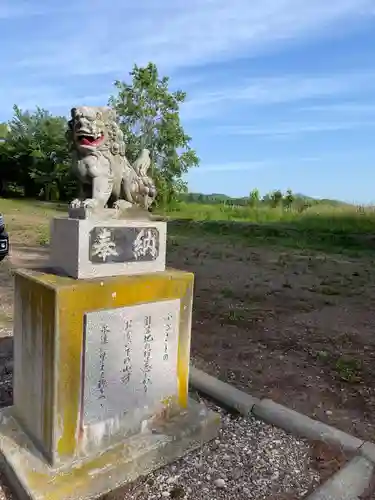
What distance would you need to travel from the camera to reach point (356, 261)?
845 centimetres

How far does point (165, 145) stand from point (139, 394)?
1616 centimetres

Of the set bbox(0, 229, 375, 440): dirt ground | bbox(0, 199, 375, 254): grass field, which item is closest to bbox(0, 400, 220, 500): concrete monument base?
bbox(0, 229, 375, 440): dirt ground

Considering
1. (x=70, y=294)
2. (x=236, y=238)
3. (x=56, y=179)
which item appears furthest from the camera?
(x=56, y=179)

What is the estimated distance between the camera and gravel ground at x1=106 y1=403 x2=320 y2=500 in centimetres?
182

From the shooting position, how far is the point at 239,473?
194 centimetres

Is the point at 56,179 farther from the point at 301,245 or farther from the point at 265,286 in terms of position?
the point at 265,286

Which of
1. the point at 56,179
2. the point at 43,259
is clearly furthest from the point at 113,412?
the point at 56,179

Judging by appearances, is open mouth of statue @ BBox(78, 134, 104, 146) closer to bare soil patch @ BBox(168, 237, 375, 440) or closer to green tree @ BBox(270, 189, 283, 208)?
bare soil patch @ BBox(168, 237, 375, 440)

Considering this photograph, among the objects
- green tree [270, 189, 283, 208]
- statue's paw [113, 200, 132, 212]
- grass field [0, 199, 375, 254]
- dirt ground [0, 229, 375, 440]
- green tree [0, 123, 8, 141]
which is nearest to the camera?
statue's paw [113, 200, 132, 212]

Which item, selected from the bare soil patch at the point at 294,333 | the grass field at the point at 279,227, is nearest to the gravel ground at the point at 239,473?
the bare soil patch at the point at 294,333

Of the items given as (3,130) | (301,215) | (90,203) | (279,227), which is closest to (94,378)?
(90,203)

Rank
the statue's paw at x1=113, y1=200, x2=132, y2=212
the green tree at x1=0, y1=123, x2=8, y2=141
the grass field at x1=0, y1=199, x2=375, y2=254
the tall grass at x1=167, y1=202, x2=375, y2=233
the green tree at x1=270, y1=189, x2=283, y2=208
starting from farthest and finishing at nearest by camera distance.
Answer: the green tree at x1=0, y1=123, x2=8, y2=141 < the green tree at x1=270, y1=189, x2=283, y2=208 < the tall grass at x1=167, y1=202, x2=375, y2=233 < the grass field at x1=0, y1=199, x2=375, y2=254 < the statue's paw at x1=113, y1=200, x2=132, y2=212

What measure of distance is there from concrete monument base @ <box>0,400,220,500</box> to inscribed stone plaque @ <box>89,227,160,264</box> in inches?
34.6

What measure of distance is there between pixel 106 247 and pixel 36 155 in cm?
1969
